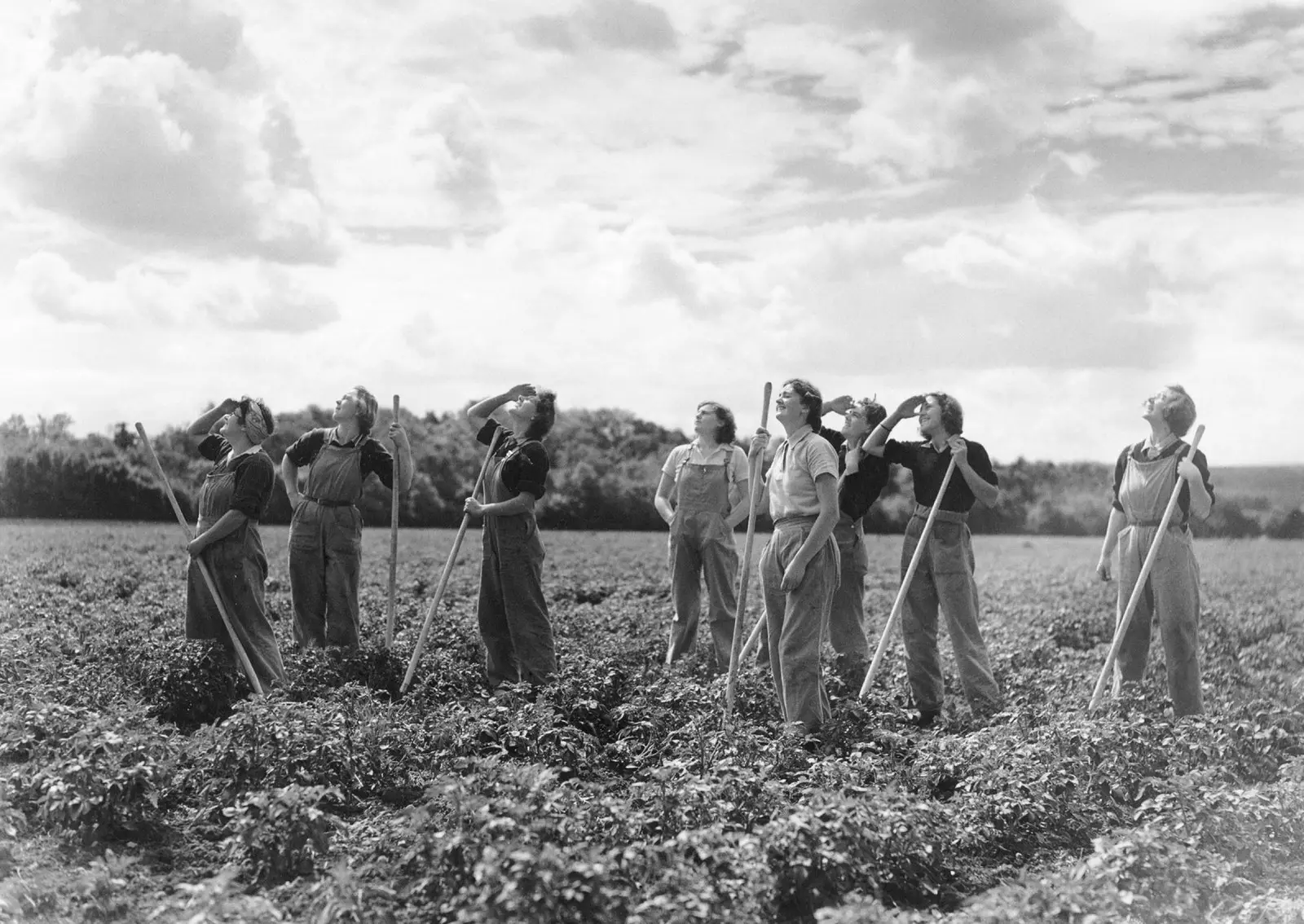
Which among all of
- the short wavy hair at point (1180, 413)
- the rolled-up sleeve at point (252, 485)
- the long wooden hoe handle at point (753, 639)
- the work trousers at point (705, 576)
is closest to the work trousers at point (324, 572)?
the rolled-up sleeve at point (252, 485)

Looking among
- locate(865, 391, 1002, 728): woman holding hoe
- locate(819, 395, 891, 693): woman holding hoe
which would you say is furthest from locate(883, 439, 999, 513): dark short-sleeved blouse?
locate(819, 395, 891, 693): woman holding hoe

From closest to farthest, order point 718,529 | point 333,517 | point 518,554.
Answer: point 518,554 → point 333,517 → point 718,529

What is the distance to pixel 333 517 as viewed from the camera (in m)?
8.31

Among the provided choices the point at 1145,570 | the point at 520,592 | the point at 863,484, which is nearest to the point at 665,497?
the point at 863,484

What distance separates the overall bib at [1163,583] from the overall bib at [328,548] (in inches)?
213

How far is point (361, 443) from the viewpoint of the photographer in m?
8.39

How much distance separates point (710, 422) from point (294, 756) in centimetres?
430

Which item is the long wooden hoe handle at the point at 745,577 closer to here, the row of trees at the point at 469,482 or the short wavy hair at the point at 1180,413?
the short wavy hair at the point at 1180,413

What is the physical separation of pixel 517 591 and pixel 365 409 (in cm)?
179

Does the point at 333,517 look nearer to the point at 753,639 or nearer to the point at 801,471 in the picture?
the point at 753,639

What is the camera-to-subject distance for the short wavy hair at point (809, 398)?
21.1 ft

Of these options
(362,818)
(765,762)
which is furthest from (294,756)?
(765,762)

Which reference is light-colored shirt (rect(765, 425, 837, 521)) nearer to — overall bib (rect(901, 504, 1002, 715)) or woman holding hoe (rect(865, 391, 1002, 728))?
woman holding hoe (rect(865, 391, 1002, 728))

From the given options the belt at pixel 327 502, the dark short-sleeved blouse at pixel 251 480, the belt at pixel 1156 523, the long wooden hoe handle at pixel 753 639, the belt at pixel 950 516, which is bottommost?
the long wooden hoe handle at pixel 753 639
